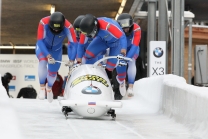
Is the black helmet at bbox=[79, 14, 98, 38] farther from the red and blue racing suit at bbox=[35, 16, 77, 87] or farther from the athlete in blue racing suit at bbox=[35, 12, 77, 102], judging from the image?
the red and blue racing suit at bbox=[35, 16, 77, 87]

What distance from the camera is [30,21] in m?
18.8

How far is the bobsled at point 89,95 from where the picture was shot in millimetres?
5734

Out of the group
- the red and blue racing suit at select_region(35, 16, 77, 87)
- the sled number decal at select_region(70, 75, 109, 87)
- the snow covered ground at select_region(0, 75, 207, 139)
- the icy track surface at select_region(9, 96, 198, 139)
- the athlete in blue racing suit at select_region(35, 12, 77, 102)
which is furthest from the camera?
the red and blue racing suit at select_region(35, 16, 77, 87)

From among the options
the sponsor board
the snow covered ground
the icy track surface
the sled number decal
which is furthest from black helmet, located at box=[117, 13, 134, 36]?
the sponsor board

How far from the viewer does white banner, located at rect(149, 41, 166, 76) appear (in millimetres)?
11406

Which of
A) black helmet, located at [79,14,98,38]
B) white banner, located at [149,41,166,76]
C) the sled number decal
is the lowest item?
the sled number decal

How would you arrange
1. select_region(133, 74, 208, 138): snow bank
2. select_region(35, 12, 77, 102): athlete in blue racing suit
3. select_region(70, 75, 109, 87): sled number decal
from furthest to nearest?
1. select_region(35, 12, 77, 102): athlete in blue racing suit
2. select_region(70, 75, 109, 87): sled number decal
3. select_region(133, 74, 208, 138): snow bank

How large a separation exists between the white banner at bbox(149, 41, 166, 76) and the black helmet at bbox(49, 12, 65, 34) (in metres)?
4.41

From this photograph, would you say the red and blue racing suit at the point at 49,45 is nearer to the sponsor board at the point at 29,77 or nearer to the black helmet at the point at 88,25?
the black helmet at the point at 88,25

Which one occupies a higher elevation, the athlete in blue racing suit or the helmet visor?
the helmet visor

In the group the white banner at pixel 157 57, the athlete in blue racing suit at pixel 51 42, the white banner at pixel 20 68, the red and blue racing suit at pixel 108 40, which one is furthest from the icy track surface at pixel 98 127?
the white banner at pixel 20 68

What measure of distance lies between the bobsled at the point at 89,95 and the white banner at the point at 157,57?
17.4ft

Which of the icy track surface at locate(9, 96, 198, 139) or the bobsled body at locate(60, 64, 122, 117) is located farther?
the bobsled body at locate(60, 64, 122, 117)

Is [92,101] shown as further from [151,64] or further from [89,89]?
[151,64]
